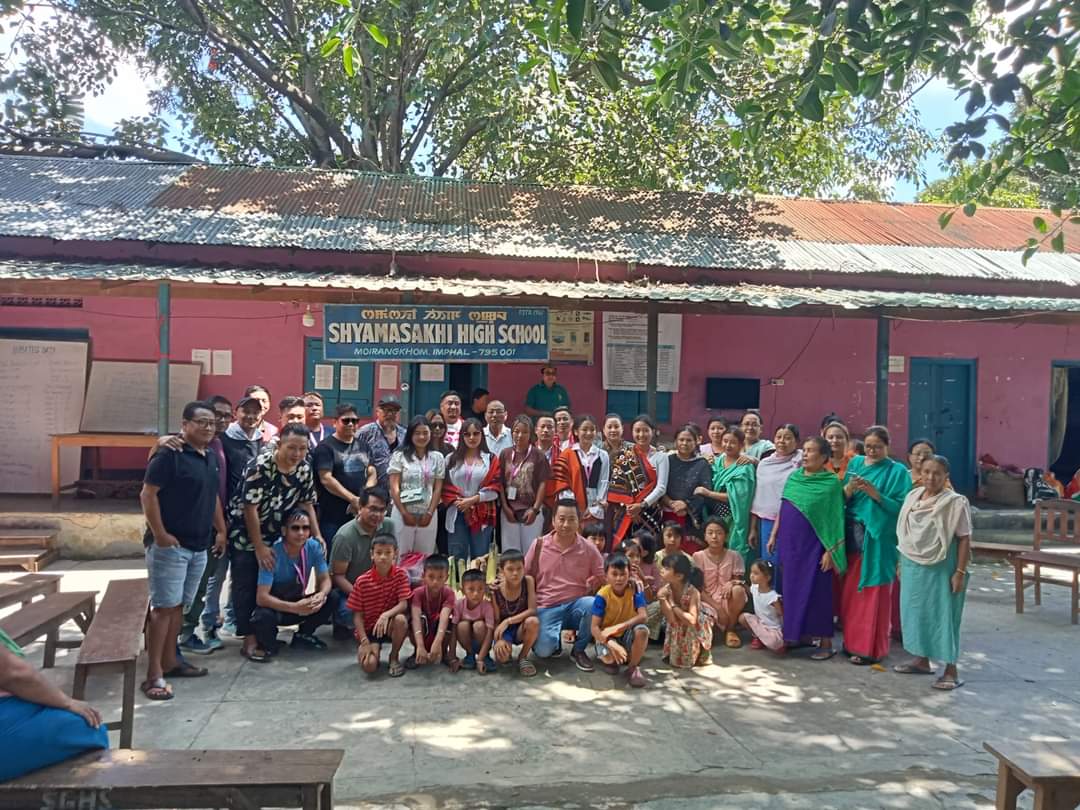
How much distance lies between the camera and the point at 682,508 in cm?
580

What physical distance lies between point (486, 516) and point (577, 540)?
3.31 ft

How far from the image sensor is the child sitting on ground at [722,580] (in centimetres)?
538

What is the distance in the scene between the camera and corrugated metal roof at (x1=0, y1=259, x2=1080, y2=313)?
7.29m

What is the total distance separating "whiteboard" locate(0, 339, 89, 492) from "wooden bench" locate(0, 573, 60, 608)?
460 centimetres

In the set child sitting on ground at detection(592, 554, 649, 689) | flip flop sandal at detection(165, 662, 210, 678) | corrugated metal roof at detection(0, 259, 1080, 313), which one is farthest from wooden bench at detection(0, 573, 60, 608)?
child sitting on ground at detection(592, 554, 649, 689)

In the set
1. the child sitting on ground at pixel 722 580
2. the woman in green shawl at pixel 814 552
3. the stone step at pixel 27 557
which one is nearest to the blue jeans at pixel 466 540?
the child sitting on ground at pixel 722 580

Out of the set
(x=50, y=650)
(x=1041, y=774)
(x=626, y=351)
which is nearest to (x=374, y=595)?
(x=50, y=650)

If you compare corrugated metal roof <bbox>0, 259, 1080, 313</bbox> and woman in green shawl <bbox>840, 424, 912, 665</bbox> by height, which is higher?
A: corrugated metal roof <bbox>0, 259, 1080, 313</bbox>

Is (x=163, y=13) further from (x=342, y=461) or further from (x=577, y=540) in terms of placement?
(x=577, y=540)

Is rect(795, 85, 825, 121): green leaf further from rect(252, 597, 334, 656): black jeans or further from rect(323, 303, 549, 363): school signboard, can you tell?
rect(323, 303, 549, 363): school signboard

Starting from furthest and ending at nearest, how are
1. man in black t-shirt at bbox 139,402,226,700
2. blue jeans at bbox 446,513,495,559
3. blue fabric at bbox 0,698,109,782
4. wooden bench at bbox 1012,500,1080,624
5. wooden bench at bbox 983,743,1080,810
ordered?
1. wooden bench at bbox 1012,500,1080,624
2. blue jeans at bbox 446,513,495,559
3. man in black t-shirt at bbox 139,402,226,700
4. wooden bench at bbox 983,743,1080,810
5. blue fabric at bbox 0,698,109,782

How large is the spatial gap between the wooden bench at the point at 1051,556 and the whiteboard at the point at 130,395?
8.54 meters

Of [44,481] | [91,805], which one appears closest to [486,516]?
[91,805]

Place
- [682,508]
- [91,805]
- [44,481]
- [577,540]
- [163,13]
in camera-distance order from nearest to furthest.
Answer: [91,805], [577,540], [682,508], [44,481], [163,13]
